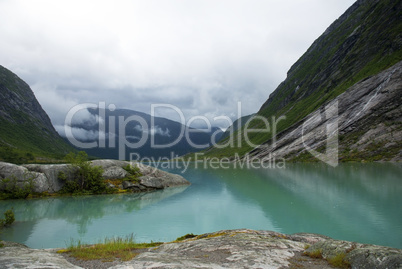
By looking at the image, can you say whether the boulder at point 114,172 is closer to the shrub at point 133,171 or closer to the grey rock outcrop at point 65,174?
the grey rock outcrop at point 65,174

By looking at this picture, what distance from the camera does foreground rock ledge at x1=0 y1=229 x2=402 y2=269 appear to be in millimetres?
10461

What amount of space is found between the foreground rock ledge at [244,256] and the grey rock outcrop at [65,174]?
39.5 meters

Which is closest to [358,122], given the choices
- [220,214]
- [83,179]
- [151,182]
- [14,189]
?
[151,182]

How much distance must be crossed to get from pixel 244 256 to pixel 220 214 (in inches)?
928

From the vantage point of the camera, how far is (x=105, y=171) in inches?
2194

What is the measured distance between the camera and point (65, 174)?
50812mm

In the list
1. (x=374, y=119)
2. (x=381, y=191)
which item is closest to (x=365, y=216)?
(x=381, y=191)

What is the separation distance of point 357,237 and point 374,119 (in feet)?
327

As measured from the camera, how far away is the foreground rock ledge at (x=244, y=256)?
34.3 feet

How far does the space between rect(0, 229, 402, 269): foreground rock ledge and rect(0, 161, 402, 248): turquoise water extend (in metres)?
10.9

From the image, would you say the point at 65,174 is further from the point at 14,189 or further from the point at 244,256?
the point at 244,256

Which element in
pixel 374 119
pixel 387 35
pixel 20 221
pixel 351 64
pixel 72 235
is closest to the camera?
pixel 72 235

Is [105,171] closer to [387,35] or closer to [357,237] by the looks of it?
[357,237]

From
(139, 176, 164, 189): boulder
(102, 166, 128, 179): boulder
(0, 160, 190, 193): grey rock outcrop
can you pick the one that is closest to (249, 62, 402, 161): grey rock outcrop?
(0, 160, 190, 193): grey rock outcrop
